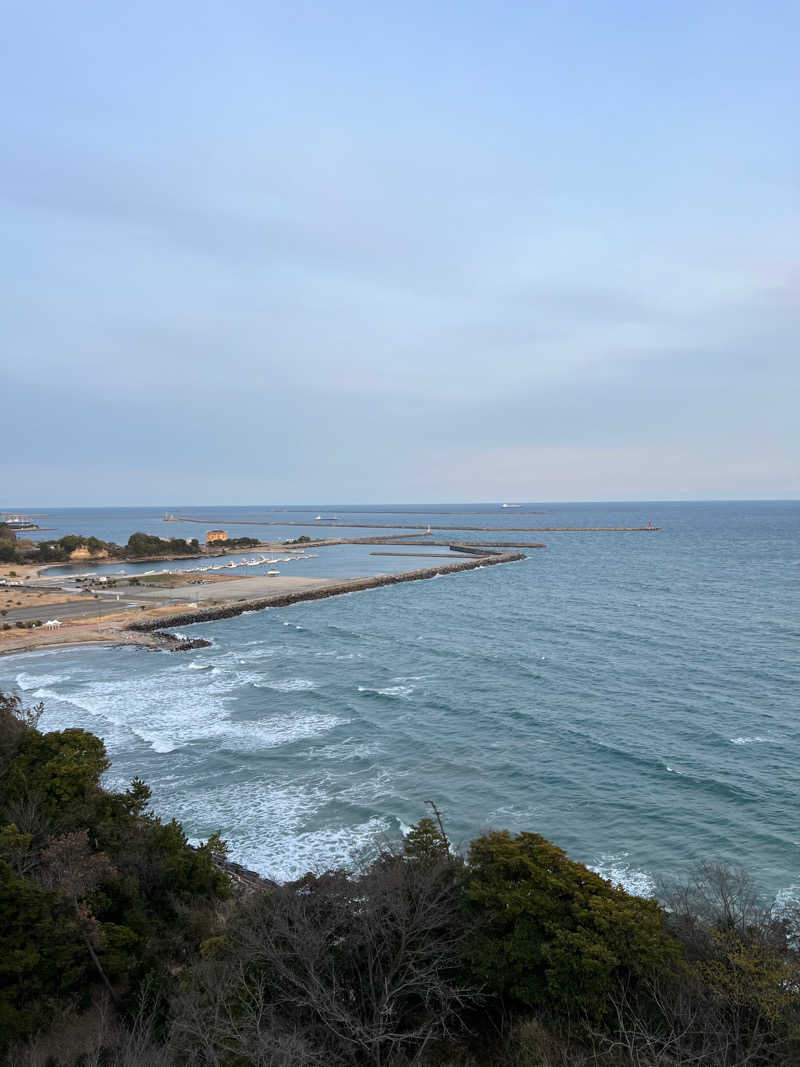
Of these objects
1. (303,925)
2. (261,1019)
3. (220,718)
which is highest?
(303,925)

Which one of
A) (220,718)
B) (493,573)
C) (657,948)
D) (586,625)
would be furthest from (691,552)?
(657,948)

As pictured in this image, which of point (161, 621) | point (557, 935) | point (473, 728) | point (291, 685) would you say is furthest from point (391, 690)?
point (161, 621)

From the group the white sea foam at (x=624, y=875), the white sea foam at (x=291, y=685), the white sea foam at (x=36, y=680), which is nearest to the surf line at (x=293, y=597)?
the white sea foam at (x=36, y=680)

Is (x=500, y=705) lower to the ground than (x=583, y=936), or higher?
lower

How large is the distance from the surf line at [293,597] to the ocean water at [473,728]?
9.24 ft

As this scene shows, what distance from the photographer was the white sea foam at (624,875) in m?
17.2

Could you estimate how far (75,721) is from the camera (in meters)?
31.0

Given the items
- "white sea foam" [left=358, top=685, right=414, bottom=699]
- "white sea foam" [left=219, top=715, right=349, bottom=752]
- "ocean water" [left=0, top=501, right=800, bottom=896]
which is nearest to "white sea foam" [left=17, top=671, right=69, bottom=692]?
"ocean water" [left=0, top=501, right=800, bottom=896]

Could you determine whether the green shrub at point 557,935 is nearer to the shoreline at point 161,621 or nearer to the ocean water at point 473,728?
the ocean water at point 473,728

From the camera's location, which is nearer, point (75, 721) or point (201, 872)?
point (201, 872)

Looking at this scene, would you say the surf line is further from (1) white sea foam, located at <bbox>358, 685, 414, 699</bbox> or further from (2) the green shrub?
(2) the green shrub

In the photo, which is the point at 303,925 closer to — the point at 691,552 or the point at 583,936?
the point at 583,936

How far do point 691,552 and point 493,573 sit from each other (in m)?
43.8

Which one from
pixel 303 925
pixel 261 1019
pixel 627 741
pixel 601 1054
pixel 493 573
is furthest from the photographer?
pixel 493 573
